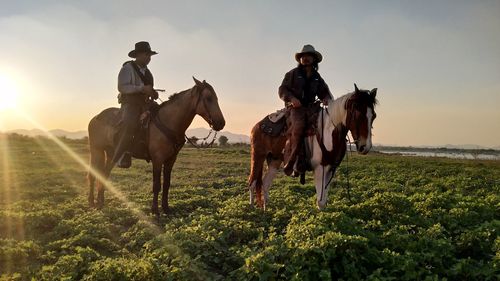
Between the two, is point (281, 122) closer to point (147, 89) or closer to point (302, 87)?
point (302, 87)

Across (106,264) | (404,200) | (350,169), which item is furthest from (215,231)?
(350,169)

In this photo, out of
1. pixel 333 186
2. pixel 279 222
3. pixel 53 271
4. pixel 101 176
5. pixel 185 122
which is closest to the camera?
pixel 53 271

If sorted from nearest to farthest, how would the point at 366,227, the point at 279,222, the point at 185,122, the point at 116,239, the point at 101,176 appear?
the point at 366,227 < the point at 116,239 < the point at 279,222 < the point at 185,122 < the point at 101,176

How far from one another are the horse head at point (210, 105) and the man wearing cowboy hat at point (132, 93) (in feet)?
4.70

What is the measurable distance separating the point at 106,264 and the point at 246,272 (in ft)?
7.24

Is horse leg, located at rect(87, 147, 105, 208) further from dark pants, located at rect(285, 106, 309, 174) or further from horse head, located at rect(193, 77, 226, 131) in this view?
dark pants, located at rect(285, 106, 309, 174)

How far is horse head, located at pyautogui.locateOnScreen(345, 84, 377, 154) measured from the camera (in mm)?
7453

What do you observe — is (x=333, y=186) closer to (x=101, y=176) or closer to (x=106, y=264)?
(x=101, y=176)

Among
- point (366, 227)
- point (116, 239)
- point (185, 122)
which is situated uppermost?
point (185, 122)

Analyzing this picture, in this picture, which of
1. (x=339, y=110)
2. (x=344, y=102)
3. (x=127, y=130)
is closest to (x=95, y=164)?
(x=127, y=130)

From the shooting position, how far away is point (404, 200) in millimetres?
9328

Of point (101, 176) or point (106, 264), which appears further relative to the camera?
point (101, 176)

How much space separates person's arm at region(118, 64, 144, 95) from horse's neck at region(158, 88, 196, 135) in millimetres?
969

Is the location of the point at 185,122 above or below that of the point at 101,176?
above
